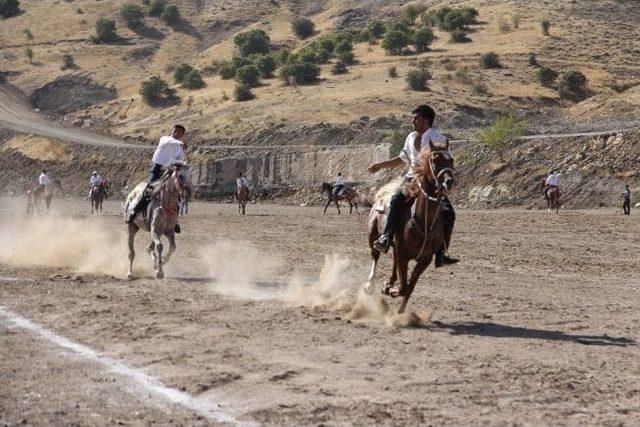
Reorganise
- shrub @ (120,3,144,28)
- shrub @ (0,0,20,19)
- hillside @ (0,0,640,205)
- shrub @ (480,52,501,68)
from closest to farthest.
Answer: hillside @ (0,0,640,205) < shrub @ (480,52,501,68) < shrub @ (120,3,144,28) < shrub @ (0,0,20,19)

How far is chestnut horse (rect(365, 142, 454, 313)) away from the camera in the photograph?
14.2 meters

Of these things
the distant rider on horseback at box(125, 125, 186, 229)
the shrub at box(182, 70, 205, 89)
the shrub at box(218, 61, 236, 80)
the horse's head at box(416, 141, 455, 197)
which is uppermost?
the horse's head at box(416, 141, 455, 197)

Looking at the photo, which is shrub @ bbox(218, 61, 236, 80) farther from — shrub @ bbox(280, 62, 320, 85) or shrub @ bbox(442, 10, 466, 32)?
shrub @ bbox(442, 10, 466, 32)

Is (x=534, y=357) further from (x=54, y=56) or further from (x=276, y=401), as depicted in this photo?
(x=54, y=56)

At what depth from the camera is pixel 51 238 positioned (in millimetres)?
25359

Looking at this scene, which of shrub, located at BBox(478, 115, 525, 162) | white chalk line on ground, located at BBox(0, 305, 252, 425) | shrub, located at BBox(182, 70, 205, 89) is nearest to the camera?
white chalk line on ground, located at BBox(0, 305, 252, 425)

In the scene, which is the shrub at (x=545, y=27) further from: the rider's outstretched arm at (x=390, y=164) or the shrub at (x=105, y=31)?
the rider's outstretched arm at (x=390, y=164)

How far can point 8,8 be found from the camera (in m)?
137

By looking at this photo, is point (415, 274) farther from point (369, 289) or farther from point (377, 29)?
point (377, 29)

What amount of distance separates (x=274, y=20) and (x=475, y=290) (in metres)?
117

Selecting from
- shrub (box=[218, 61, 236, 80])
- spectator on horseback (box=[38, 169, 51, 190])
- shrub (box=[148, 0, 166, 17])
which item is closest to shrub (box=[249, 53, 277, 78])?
shrub (box=[218, 61, 236, 80])

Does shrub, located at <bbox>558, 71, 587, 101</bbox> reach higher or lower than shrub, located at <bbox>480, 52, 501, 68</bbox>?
lower

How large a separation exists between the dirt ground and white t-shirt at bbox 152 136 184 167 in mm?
2028

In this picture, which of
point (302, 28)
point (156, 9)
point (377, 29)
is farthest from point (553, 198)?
point (156, 9)
